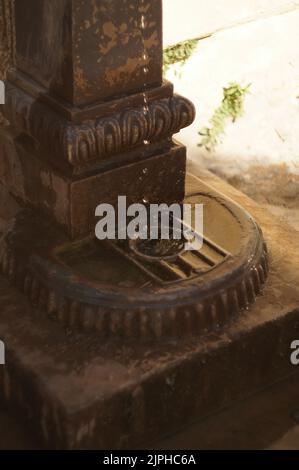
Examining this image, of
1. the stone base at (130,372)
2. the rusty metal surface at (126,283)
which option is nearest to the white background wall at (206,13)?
the rusty metal surface at (126,283)

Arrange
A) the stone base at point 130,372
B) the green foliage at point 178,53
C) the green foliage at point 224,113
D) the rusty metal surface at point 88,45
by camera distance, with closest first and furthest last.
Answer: the stone base at point 130,372 < the rusty metal surface at point 88,45 < the green foliage at point 224,113 < the green foliage at point 178,53

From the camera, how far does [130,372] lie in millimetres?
3207

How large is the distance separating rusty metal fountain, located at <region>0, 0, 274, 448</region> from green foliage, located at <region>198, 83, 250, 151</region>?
4.57 ft

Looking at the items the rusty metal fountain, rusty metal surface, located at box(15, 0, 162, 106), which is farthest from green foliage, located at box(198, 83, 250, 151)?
rusty metal surface, located at box(15, 0, 162, 106)

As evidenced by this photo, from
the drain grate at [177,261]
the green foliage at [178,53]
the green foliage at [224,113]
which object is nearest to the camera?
the drain grate at [177,261]

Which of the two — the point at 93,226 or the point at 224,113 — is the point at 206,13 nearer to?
the point at 224,113

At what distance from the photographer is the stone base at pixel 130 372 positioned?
10.3 ft

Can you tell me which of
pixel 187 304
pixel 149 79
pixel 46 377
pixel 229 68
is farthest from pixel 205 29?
pixel 46 377

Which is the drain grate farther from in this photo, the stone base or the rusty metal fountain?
the stone base

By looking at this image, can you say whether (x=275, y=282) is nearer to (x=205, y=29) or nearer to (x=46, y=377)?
(x=46, y=377)

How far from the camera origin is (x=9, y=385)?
11.0 feet

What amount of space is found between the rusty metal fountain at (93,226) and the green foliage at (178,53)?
5.73ft

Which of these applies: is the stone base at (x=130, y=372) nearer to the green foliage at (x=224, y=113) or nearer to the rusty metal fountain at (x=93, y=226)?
the rusty metal fountain at (x=93, y=226)

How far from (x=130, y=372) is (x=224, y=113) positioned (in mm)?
2429
